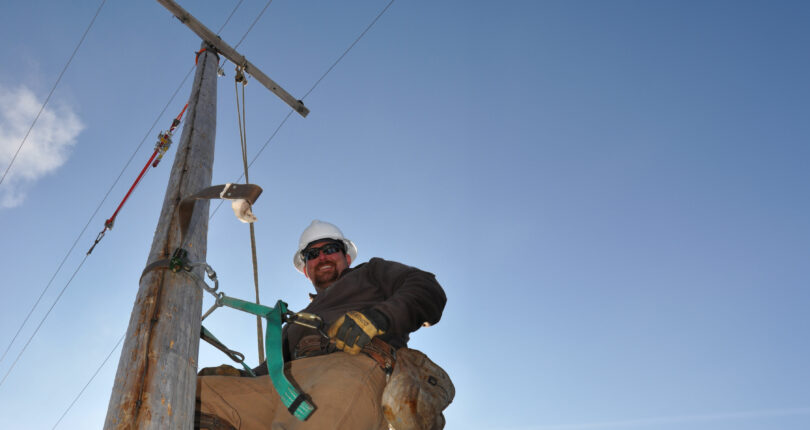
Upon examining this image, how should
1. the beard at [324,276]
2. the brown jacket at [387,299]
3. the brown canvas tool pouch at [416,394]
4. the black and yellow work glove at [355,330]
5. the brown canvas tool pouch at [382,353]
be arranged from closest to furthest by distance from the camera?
the brown canvas tool pouch at [416,394], the black and yellow work glove at [355,330], the brown canvas tool pouch at [382,353], the brown jacket at [387,299], the beard at [324,276]

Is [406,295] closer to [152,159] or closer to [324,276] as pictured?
[324,276]

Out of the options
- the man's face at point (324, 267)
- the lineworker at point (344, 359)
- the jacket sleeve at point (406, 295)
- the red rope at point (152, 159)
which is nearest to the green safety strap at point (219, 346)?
the lineworker at point (344, 359)

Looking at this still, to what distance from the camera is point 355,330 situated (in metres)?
2.41

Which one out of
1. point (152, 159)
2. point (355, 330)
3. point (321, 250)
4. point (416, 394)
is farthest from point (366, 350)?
point (152, 159)

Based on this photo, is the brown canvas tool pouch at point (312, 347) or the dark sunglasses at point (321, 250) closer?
the brown canvas tool pouch at point (312, 347)

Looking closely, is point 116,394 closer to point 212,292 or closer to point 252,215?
point 212,292

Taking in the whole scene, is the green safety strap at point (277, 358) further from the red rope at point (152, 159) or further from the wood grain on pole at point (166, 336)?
the red rope at point (152, 159)

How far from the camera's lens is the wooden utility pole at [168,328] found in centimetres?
163

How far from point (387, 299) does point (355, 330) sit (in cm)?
49

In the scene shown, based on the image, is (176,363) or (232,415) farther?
(232,415)

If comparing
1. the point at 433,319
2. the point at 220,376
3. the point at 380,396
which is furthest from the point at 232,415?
the point at 433,319

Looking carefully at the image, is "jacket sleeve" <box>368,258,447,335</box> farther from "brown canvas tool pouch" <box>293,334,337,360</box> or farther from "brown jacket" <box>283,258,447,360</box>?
"brown canvas tool pouch" <box>293,334,337,360</box>

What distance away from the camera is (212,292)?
214 centimetres

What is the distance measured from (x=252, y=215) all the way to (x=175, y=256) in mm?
647
